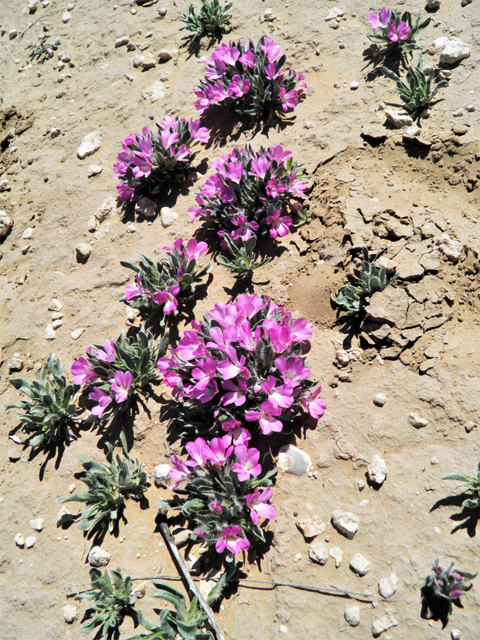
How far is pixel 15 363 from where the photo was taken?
3627 millimetres

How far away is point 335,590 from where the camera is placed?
2.33 metres

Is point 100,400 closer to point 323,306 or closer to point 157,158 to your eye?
point 323,306

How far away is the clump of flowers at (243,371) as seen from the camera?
2.70 meters

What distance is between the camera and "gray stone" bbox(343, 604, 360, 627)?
2219 mm

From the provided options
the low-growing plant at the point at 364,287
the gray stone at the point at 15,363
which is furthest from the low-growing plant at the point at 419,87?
the gray stone at the point at 15,363

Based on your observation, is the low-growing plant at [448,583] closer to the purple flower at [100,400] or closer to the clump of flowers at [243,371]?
the clump of flowers at [243,371]

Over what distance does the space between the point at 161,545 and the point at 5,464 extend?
140 centimetres

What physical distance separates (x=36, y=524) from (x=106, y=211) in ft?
8.94

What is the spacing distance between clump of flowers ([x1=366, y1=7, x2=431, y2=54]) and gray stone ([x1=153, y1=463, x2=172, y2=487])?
416cm

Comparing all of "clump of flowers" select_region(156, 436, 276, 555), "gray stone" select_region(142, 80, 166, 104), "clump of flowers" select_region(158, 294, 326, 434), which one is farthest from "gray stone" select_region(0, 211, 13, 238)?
"clump of flowers" select_region(156, 436, 276, 555)

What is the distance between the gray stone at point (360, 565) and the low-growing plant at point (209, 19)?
539 centimetres

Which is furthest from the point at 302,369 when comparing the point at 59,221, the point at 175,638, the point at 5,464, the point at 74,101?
the point at 74,101

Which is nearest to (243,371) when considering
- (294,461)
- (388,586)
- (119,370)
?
(294,461)

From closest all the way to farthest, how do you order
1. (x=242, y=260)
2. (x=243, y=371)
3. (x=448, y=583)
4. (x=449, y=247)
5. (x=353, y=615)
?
(x=448, y=583) < (x=353, y=615) < (x=243, y=371) < (x=449, y=247) < (x=242, y=260)
